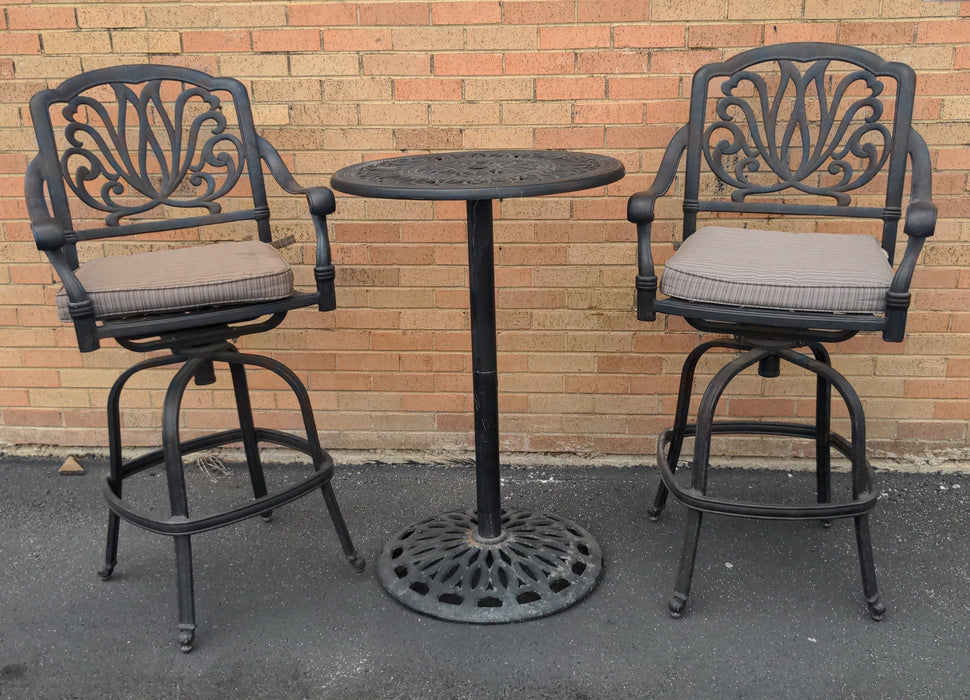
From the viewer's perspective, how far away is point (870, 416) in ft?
9.95

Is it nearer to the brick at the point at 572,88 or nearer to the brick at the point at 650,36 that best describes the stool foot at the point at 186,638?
the brick at the point at 572,88

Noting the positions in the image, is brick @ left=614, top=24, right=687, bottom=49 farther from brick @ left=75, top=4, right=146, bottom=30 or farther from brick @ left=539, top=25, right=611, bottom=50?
brick @ left=75, top=4, right=146, bottom=30

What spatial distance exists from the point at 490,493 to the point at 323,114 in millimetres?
1370

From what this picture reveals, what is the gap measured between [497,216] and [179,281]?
3.92ft

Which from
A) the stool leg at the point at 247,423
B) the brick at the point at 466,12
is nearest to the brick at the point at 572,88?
the brick at the point at 466,12

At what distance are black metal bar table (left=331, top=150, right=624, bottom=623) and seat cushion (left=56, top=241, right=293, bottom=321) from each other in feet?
0.97

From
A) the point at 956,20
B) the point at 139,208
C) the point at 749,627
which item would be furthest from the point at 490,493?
the point at 956,20

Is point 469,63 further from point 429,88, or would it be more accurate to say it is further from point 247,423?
point 247,423

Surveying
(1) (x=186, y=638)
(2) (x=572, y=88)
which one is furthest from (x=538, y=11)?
(1) (x=186, y=638)

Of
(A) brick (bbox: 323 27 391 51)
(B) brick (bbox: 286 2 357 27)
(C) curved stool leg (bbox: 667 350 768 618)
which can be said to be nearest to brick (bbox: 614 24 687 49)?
(A) brick (bbox: 323 27 391 51)

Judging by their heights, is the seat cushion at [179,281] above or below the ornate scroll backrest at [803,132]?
below

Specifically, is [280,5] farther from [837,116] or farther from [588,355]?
[837,116]

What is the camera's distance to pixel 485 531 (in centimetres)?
251

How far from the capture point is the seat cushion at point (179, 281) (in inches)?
79.7
